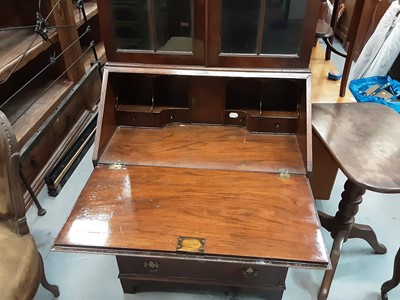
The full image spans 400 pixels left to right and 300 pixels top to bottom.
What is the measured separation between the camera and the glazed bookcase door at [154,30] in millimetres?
1092

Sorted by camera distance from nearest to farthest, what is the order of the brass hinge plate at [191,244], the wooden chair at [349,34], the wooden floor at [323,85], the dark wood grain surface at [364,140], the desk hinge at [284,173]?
the brass hinge plate at [191,244] → the dark wood grain surface at [364,140] → the desk hinge at [284,173] → the wooden chair at [349,34] → the wooden floor at [323,85]

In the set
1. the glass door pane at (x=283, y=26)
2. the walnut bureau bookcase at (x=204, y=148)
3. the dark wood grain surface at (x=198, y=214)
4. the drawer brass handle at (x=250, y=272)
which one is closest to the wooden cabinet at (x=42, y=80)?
the walnut bureau bookcase at (x=204, y=148)

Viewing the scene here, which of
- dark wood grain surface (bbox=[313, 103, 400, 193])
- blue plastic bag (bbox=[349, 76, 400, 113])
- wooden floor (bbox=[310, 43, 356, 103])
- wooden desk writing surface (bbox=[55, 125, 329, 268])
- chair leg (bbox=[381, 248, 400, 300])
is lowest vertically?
chair leg (bbox=[381, 248, 400, 300])

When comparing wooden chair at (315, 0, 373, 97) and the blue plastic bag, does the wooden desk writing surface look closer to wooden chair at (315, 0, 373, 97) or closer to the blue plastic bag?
wooden chair at (315, 0, 373, 97)

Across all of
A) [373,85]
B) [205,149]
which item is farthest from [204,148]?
[373,85]

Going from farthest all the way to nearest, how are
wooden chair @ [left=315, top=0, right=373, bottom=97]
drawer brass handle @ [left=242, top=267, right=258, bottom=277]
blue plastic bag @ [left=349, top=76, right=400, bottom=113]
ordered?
1. blue plastic bag @ [left=349, top=76, right=400, bottom=113]
2. wooden chair @ [left=315, top=0, right=373, bottom=97]
3. drawer brass handle @ [left=242, top=267, right=258, bottom=277]

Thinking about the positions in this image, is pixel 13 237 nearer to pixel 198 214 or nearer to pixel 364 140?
pixel 198 214

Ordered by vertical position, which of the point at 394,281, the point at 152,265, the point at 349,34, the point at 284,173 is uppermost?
the point at 349,34

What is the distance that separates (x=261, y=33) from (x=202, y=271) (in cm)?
93

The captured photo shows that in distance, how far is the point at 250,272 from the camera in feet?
4.05

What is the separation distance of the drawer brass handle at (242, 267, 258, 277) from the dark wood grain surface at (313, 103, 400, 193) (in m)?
0.51

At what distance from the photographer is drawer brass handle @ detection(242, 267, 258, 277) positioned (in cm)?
123

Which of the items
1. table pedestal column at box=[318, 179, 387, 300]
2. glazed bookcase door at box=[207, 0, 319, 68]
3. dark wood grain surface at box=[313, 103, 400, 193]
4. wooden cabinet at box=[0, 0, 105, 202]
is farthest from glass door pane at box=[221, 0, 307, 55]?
wooden cabinet at box=[0, 0, 105, 202]

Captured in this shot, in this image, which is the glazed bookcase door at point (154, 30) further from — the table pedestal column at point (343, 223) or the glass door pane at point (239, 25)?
the table pedestal column at point (343, 223)
